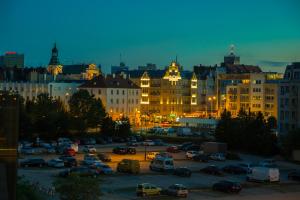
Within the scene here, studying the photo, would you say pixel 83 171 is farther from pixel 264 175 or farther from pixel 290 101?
pixel 290 101

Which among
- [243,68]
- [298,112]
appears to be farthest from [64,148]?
[243,68]

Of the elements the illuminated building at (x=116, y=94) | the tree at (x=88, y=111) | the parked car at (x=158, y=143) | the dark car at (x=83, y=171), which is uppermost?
the illuminated building at (x=116, y=94)

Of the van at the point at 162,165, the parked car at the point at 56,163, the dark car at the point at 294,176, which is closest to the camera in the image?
the dark car at the point at 294,176

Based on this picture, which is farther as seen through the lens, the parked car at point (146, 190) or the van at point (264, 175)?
the van at point (264, 175)

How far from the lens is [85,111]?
3816 centimetres

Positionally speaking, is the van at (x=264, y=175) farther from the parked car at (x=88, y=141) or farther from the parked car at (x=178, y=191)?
the parked car at (x=88, y=141)

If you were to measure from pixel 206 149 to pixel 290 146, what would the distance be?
174 inches

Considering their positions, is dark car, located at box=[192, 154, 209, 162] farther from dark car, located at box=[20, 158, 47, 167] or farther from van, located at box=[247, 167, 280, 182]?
dark car, located at box=[20, 158, 47, 167]

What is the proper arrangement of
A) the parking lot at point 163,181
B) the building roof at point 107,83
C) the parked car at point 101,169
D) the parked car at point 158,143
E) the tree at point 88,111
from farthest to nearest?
the building roof at point 107,83, the tree at point 88,111, the parked car at point 158,143, the parked car at point 101,169, the parking lot at point 163,181

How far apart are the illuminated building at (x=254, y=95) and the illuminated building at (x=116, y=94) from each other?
1025 centimetres

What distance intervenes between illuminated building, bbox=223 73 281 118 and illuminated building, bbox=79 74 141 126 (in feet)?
33.6

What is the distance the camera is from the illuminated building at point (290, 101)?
32656 mm

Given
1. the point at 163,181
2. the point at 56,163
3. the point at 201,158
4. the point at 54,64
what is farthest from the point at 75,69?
the point at 163,181

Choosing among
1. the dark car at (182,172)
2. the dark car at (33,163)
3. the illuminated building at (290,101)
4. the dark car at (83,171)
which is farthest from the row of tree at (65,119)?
the dark car at (182,172)
